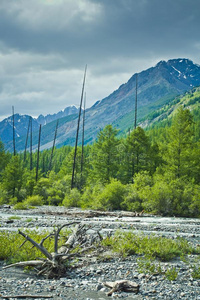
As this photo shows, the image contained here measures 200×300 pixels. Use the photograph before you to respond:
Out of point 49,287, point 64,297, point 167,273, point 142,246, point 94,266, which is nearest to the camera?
point 64,297

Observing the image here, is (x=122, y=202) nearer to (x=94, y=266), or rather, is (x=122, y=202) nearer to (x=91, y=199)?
(x=91, y=199)

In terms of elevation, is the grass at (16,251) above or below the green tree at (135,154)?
below

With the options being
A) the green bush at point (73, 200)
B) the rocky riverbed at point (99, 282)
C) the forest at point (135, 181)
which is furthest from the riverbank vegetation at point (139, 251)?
the green bush at point (73, 200)

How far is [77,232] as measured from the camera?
10.2 metres

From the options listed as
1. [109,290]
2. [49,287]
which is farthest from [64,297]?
[109,290]

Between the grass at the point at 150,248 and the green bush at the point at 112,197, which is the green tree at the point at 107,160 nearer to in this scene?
the green bush at the point at 112,197

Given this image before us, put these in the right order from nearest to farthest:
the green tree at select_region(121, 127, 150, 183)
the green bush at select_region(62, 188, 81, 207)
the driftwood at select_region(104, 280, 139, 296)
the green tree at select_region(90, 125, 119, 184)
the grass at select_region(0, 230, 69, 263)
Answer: the driftwood at select_region(104, 280, 139, 296)
the grass at select_region(0, 230, 69, 263)
the green bush at select_region(62, 188, 81, 207)
the green tree at select_region(121, 127, 150, 183)
the green tree at select_region(90, 125, 119, 184)

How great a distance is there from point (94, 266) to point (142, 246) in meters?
2.30

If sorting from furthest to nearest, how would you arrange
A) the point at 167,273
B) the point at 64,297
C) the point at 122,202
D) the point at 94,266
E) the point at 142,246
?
the point at 122,202, the point at 142,246, the point at 94,266, the point at 167,273, the point at 64,297

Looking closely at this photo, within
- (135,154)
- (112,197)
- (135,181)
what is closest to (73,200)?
(112,197)

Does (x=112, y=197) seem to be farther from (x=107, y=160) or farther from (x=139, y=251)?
(x=139, y=251)

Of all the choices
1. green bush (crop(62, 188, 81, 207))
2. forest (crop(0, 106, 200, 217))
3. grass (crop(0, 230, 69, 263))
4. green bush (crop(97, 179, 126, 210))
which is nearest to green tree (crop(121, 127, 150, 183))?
forest (crop(0, 106, 200, 217))

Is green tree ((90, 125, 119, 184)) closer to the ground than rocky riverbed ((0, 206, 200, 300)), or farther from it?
farther from it

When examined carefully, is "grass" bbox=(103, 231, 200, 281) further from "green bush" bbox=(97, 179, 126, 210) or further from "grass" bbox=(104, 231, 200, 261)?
"green bush" bbox=(97, 179, 126, 210)
